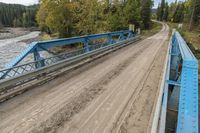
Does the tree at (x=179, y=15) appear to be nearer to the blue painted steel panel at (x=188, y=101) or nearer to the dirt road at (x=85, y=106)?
the dirt road at (x=85, y=106)

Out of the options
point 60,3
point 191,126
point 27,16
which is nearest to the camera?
point 191,126

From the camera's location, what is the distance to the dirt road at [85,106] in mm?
3716

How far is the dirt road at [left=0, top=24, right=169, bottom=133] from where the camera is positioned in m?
3.72

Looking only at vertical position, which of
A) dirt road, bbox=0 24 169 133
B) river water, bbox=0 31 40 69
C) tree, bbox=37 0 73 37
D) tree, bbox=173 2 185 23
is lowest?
river water, bbox=0 31 40 69

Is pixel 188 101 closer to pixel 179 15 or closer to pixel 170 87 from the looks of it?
pixel 170 87

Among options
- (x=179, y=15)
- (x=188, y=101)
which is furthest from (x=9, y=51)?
(x=179, y=15)

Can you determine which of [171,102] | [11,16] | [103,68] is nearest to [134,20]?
[103,68]

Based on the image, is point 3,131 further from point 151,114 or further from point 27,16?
point 27,16

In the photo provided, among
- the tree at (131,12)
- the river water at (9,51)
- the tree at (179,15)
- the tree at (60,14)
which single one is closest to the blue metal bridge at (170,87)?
the river water at (9,51)

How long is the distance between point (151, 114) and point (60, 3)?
84.9 feet

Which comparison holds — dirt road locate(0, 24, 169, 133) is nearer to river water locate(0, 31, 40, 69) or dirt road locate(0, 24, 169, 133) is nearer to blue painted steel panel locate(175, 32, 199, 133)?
blue painted steel panel locate(175, 32, 199, 133)

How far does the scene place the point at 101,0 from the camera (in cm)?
2517

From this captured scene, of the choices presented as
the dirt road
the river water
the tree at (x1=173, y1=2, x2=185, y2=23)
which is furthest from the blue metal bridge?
the tree at (x1=173, y1=2, x2=185, y2=23)

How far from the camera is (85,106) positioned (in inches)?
179
